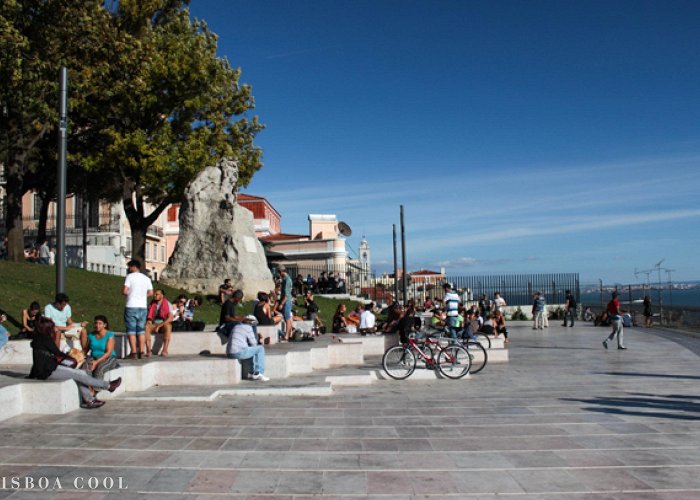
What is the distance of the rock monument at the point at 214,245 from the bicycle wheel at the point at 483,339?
7.27m

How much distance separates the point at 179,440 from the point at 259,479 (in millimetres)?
1723

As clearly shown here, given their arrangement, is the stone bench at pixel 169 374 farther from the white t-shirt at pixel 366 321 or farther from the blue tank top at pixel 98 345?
the white t-shirt at pixel 366 321

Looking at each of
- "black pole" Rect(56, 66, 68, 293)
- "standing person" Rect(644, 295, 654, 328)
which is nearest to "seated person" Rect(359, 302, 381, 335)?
"black pole" Rect(56, 66, 68, 293)

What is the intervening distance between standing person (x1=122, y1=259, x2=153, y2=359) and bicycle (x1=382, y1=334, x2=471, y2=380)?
14.9 ft

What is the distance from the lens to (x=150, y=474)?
5.59m

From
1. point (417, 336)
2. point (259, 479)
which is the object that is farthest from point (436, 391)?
point (259, 479)

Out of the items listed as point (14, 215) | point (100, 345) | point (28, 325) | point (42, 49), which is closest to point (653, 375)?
point (100, 345)

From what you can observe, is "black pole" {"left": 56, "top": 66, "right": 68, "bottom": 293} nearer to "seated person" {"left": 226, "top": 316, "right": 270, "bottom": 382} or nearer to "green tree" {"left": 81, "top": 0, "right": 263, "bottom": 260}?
"seated person" {"left": 226, "top": 316, "right": 270, "bottom": 382}

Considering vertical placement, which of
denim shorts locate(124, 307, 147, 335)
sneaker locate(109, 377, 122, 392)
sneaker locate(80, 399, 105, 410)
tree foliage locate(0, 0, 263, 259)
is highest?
tree foliage locate(0, 0, 263, 259)

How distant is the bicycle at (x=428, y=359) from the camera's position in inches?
473

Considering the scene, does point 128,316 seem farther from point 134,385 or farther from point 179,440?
point 179,440

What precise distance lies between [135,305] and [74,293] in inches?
320

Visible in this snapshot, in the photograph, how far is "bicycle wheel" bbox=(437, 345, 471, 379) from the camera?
40.4 ft

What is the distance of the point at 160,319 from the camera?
11781 mm
